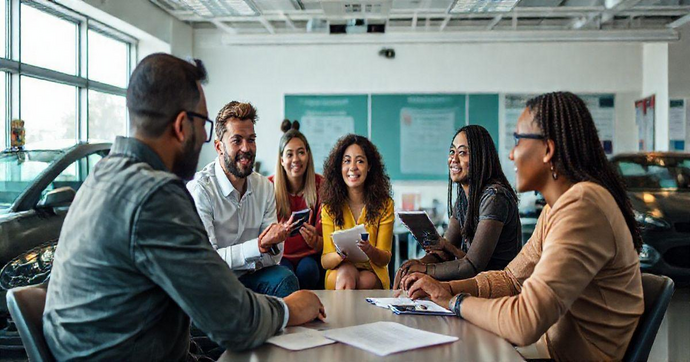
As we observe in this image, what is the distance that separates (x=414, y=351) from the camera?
5.01 feet

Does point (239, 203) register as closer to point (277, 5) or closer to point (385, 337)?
point (385, 337)

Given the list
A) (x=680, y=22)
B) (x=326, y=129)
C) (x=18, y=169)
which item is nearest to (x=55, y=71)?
(x=18, y=169)

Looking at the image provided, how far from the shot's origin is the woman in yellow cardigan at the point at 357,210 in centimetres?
354

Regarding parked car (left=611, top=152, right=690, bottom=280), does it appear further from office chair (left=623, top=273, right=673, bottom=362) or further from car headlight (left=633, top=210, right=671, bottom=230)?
office chair (left=623, top=273, right=673, bottom=362)

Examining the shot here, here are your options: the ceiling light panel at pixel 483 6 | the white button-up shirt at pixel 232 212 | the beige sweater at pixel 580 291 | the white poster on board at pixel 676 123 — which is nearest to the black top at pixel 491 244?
the white button-up shirt at pixel 232 212

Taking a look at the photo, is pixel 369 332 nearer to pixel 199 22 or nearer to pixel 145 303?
pixel 145 303

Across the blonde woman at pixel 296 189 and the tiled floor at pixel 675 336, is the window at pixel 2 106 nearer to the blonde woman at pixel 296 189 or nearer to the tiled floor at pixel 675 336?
the blonde woman at pixel 296 189

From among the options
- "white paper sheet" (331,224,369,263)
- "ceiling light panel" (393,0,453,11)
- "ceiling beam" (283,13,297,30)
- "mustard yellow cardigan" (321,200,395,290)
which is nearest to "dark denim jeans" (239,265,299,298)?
"white paper sheet" (331,224,369,263)

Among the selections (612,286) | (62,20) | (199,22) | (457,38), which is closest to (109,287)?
(612,286)

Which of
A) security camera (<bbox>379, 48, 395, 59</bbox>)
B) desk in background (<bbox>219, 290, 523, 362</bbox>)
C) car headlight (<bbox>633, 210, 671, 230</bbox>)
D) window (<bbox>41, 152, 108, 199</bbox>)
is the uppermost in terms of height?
security camera (<bbox>379, 48, 395, 59</bbox>)

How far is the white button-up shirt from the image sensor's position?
3.03m

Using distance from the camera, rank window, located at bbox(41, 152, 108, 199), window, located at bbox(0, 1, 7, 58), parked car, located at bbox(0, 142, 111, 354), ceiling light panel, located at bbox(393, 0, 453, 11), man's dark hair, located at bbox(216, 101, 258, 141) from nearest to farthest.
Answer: man's dark hair, located at bbox(216, 101, 258, 141), parked car, located at bbox(0, 142, 111, 354), window, located at bbox(41, 152, 108, 199), window, located at bbox(0, 1, 7, 58), ceiling light panel, located at bbox(393, 0, 453, 11)

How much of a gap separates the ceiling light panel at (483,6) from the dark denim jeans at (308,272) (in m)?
3.88

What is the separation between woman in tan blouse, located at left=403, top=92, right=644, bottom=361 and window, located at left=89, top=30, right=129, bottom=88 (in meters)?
6.35
